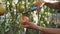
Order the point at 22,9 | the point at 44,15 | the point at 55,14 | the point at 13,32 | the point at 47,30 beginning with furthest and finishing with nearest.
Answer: the point at 55,14 < the point at 44,15 < the point at 13,32 < the point at 22,9 < the point at 47,30

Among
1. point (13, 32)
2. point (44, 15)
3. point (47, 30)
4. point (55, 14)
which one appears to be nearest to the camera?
point (47, 30)

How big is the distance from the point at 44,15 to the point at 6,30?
49 cm

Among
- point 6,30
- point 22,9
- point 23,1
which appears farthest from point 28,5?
point 6,30

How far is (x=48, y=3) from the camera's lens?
145cm

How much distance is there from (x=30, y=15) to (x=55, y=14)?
53 cm

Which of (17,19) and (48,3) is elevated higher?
(48,3)

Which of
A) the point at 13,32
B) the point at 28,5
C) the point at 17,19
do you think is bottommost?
the point at 13,32

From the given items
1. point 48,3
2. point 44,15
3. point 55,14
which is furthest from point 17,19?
point 55,14

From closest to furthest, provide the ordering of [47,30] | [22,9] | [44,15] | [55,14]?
[47,30], [22,9], [44,15], [55,14]

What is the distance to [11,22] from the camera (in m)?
1.31

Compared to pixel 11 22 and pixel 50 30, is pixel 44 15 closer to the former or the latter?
pixel 11 22

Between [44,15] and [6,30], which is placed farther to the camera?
[44,15]

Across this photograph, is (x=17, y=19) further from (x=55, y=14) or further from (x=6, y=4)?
(x=55, y=14)

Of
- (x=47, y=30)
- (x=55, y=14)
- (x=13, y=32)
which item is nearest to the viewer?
(x=47, y=30)
